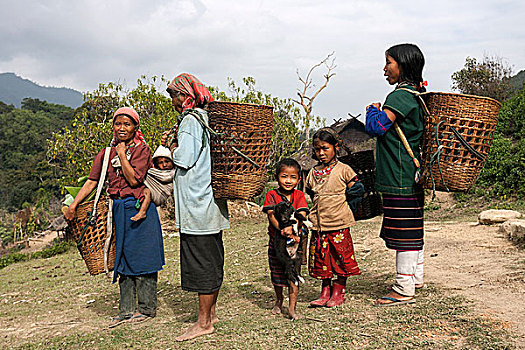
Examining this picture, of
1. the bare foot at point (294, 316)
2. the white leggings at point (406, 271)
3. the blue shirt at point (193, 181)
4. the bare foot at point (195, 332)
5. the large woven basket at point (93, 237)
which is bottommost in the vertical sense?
the bare foot at point (195, 332)

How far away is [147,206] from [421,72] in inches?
110

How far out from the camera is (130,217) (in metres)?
4.23

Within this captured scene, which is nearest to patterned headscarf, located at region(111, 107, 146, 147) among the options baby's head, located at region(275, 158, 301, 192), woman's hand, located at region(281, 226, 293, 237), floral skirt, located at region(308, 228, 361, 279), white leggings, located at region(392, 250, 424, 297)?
baby's head, located at region(275, 158, 301, 192)

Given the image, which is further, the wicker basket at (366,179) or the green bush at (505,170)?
the green bush at (505,170)

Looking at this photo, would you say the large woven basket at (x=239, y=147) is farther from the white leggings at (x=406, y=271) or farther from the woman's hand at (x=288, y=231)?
the white leggings at (x=406, y=271)

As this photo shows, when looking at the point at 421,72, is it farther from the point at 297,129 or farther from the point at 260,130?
the point at 297,129

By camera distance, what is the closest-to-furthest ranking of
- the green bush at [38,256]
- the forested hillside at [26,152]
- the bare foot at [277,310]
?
the bare foot at [277,310] → the green bush at [38,256] → the forested hillside at [26,152]

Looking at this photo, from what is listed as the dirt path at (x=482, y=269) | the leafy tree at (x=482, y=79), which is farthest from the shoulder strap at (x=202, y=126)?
the leafy tree at (x=482, y=79)

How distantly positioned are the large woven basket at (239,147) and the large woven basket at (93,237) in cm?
146

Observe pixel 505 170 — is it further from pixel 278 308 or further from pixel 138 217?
pixel 138 217

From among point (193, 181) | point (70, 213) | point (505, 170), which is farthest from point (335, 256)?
point (505, 170)

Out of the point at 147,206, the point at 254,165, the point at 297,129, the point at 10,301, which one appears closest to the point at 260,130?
the point at 254,165

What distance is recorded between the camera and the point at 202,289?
11.9 ft

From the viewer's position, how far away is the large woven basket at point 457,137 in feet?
11.7
